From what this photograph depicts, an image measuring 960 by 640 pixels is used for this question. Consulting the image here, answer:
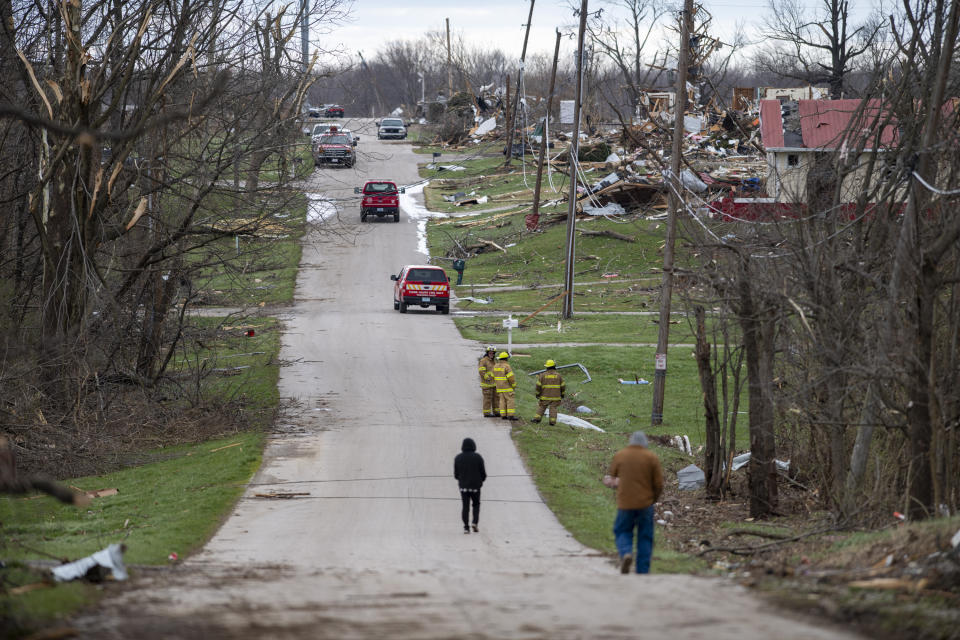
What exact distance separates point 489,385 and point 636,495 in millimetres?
11657

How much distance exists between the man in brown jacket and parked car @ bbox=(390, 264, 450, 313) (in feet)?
87.9

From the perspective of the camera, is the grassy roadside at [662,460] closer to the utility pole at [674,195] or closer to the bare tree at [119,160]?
the utility pole at [674,195]

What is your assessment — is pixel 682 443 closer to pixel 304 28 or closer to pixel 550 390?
pixel 550 390

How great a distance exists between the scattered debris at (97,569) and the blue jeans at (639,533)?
498 centimetres

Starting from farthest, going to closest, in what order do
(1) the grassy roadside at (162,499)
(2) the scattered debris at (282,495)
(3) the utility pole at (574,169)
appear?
(3) the utility pole at (574,169) < (2) the scattered debris at (282,495) < (1) the grassy roadside at (162,499)

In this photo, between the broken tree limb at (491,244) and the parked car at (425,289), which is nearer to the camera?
the parked car at (425,289)

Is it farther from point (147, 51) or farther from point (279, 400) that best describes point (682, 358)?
point (147, 51)

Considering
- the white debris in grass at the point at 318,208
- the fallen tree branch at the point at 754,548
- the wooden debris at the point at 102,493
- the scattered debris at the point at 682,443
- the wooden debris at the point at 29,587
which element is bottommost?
the wooden debris at the point at 102,493

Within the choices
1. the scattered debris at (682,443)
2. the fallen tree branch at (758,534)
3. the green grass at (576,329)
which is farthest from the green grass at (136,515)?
the green grass at (576,329)

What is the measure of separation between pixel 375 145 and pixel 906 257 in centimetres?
7699

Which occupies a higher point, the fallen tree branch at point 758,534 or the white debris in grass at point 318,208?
the white debris in grass at point 318,208

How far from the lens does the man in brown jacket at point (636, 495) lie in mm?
10773

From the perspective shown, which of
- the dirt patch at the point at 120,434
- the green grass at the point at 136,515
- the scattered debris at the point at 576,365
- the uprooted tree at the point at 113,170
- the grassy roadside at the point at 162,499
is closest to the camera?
the grassy roadside at the point at 162,499

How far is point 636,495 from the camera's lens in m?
10.8
